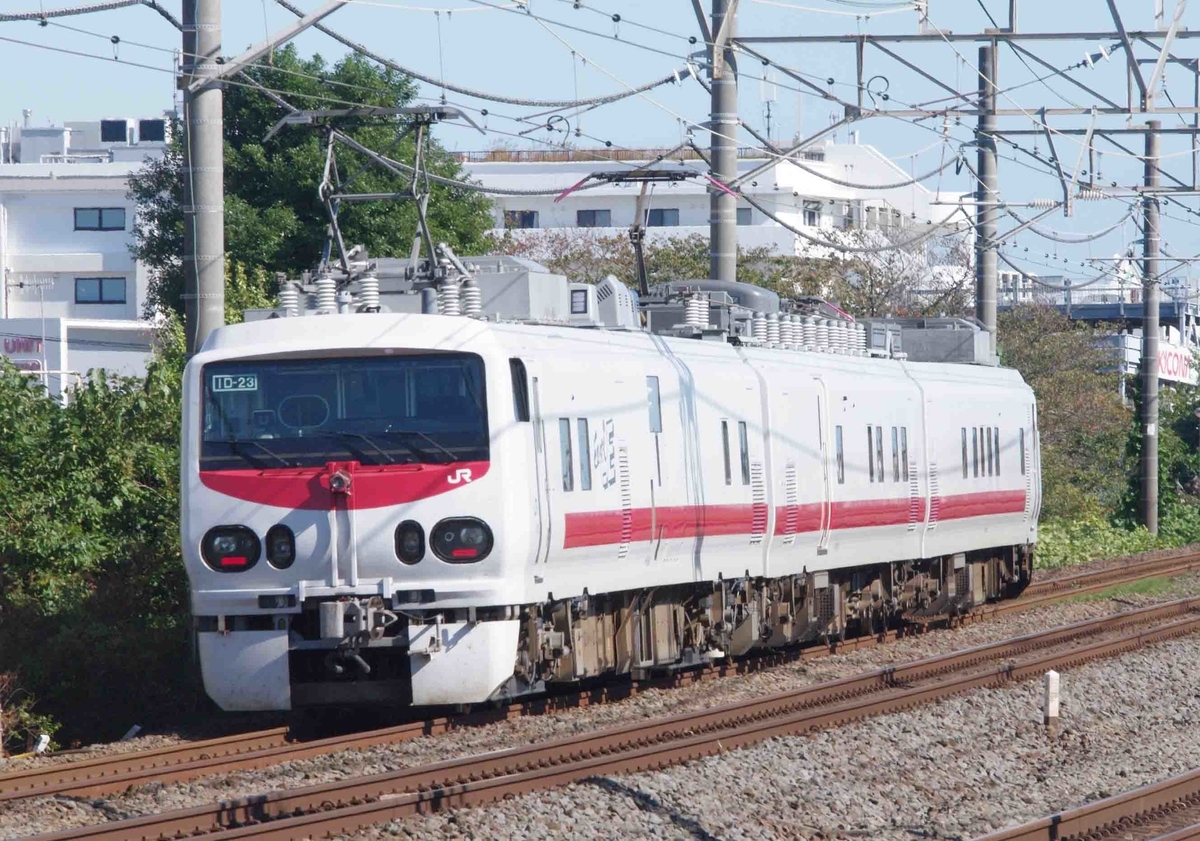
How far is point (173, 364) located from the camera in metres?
17.3

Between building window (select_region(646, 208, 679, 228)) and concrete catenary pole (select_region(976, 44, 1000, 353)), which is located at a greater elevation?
building window (select_region(646, 208, 679, 228))

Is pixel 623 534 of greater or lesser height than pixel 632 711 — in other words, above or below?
above

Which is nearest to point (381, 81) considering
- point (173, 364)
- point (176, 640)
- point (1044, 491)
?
point (1044, 491)

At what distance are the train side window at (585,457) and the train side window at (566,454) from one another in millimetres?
149

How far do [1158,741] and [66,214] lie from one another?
51891 mm

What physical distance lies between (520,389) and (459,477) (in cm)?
81

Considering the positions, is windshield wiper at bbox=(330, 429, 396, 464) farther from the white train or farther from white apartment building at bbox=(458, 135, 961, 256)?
white apartment building at bbox=(458, 135, 961, 256)

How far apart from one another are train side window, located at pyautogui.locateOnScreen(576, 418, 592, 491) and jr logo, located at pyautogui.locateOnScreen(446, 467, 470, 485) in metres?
1.49

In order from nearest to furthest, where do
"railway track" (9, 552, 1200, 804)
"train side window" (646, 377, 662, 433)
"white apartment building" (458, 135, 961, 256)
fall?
"railway track" (9, 552, 1200, 804) → "train side window" (646, 377, 662, 433) → "white apartment building" (458, 135, 961, 256)

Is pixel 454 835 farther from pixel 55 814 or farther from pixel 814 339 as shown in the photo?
pixel 814 339

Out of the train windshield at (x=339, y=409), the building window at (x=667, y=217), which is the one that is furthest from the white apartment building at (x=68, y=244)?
the train windshield at (x=339, y=409)

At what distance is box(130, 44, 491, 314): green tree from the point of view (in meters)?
33.2

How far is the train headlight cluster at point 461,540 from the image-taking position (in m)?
12.1

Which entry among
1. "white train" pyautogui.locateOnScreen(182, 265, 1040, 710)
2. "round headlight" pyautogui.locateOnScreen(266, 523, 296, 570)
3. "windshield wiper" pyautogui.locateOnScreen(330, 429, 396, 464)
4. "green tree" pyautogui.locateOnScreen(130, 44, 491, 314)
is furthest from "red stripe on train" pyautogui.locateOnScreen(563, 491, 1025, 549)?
"green tree" pyautogui.locateOnScreen(130, 44, 491, 314)
